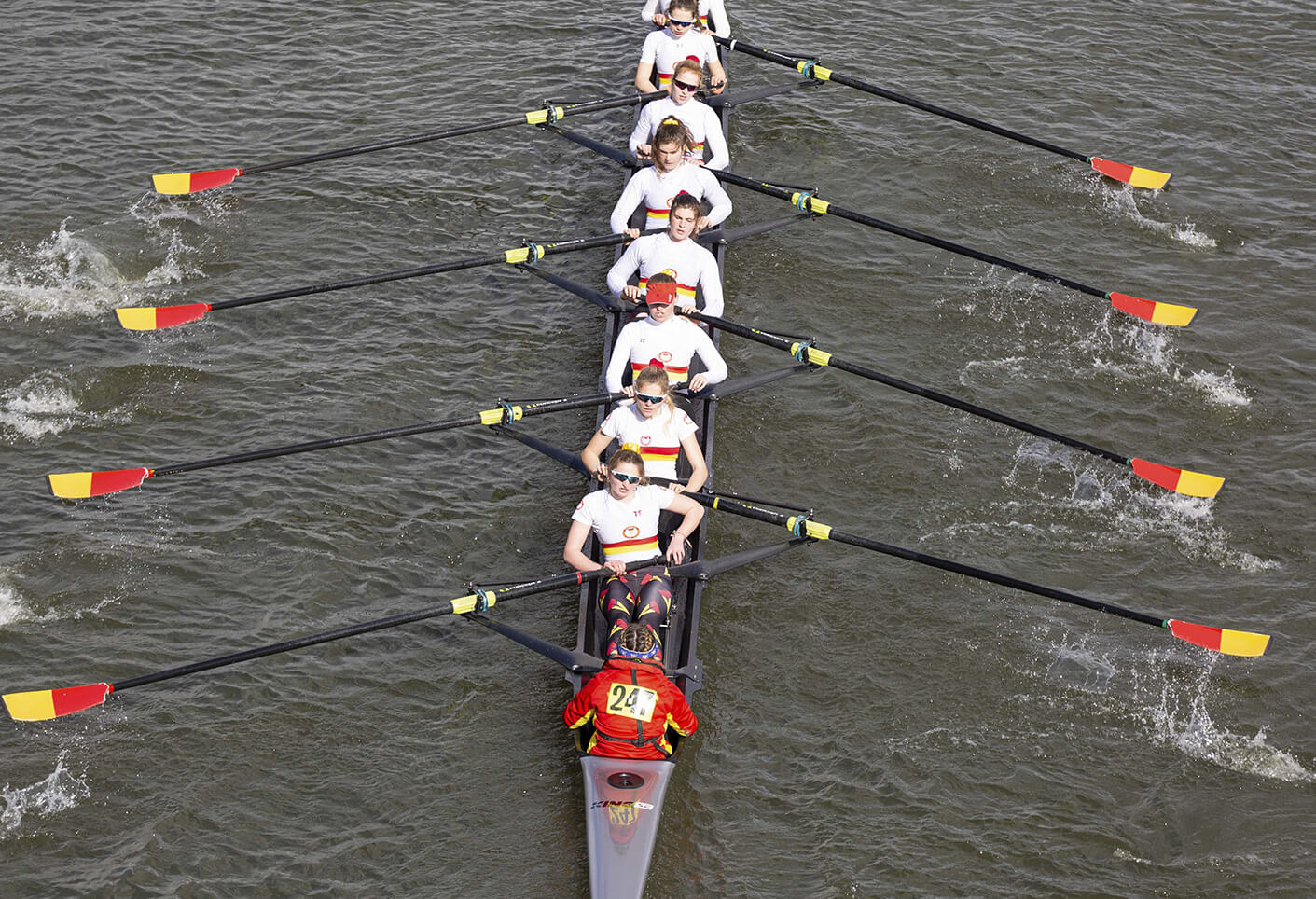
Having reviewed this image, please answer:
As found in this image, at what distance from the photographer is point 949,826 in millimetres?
8531

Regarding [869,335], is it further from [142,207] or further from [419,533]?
[142,207]

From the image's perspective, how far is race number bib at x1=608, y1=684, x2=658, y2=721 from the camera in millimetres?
8133

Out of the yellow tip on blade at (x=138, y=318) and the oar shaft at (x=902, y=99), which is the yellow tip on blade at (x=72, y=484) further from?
the oar shaft at (x=902, y=99)

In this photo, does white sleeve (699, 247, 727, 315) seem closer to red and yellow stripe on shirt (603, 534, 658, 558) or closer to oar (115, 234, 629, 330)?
oar (115, 234, 629, 330)

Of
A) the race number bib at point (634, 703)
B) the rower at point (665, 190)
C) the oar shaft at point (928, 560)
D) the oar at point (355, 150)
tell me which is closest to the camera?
the race number bib at point (634, 703)

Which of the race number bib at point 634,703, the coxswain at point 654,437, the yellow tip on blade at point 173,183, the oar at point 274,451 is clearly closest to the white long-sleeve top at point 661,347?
the oar at point 274,451

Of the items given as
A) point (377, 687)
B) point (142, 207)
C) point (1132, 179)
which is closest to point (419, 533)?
point (377, 687)

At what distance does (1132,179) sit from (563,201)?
638 cm

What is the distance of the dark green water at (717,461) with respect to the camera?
8.52 meters

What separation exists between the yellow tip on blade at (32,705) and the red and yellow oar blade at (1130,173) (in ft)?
37.9

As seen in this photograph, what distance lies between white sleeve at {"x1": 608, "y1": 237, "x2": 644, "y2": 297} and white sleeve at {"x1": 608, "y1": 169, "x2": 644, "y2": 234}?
782mm

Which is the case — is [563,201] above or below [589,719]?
above

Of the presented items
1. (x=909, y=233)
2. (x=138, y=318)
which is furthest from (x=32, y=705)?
(x=909, y=233)

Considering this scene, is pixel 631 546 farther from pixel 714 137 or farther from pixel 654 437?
pixel 714 137
